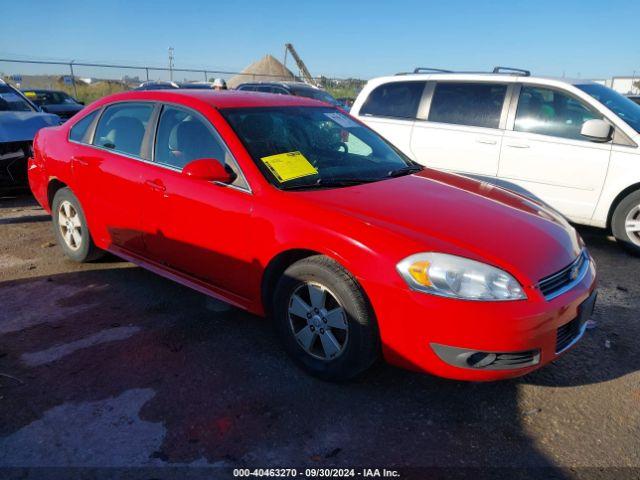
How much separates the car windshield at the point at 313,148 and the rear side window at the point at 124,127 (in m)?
0.82

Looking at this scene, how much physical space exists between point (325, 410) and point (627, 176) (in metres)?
4.24

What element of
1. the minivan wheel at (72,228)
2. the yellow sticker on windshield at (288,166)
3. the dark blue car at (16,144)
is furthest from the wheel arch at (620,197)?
the dark blue car at (16,144)

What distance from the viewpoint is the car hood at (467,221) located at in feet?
8.48

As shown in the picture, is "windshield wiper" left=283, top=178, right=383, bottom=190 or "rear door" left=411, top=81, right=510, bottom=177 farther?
"rear door" left=411, top=81, right=510, bottom=177

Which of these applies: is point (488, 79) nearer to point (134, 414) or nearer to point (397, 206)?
point (397, 206)

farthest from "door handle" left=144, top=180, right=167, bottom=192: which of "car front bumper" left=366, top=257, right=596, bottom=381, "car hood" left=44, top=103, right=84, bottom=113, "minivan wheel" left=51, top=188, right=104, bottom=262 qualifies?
"car hood" left=44, top=103, right=84, bottom=113

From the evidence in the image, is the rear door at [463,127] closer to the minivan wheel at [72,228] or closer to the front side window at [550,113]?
the front side window at [550,113]

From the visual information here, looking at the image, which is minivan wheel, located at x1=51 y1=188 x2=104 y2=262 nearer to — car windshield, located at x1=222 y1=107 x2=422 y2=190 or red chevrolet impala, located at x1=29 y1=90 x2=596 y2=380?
red chevrolet impala, located at x1=29 y1=90 x2=596 y2=380

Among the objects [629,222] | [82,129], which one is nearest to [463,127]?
[629,222]

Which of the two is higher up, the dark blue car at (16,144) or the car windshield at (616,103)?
the car windshield at (616,103)

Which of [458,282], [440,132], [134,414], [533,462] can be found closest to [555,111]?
[440,132]

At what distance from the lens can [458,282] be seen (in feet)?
8.09

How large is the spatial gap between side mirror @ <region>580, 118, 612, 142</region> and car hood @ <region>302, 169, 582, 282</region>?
2202 mm

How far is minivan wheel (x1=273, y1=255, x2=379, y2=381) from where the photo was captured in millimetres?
2643
